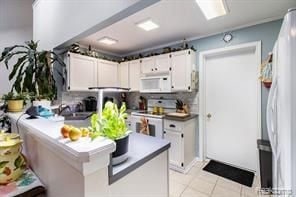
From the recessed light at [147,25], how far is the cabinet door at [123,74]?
135 centimetres

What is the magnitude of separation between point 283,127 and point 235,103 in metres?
1.68

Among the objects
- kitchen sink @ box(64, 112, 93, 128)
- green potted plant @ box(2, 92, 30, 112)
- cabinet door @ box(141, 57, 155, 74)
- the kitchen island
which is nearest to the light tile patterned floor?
the kitchen island

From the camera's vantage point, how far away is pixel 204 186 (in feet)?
7.41

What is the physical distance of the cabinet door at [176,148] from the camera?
8.81 feet

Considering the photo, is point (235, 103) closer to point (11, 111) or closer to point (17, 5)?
point (11, 111)

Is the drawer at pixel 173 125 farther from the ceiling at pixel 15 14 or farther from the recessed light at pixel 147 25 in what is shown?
the ceiling at pixel 15 14

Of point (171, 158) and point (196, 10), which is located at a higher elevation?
point (196, 10)

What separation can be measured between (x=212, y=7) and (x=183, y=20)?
46 centimetres

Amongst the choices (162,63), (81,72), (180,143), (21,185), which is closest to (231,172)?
(180,143)

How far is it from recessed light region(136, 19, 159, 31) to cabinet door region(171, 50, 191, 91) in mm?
689

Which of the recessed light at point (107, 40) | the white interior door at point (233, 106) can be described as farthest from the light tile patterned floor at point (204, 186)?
the recessed light at point (107, 40)

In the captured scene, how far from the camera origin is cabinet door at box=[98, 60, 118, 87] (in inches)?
139

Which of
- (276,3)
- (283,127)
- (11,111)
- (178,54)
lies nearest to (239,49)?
(276,3)

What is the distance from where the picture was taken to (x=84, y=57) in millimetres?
3180
